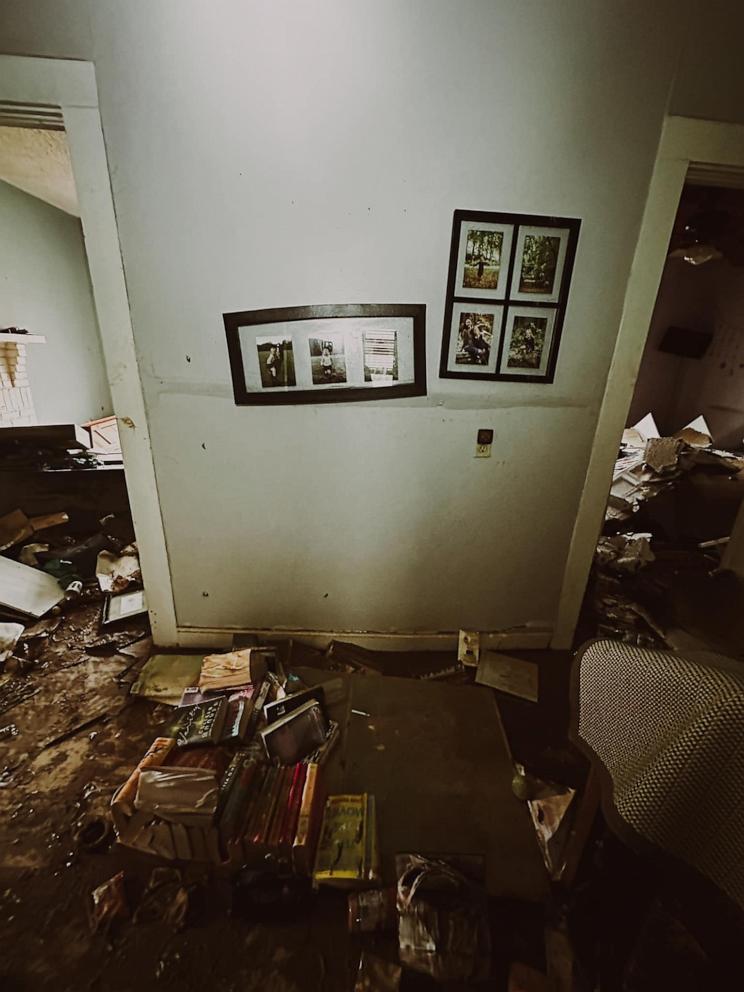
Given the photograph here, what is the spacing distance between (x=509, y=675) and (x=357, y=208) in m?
2.14

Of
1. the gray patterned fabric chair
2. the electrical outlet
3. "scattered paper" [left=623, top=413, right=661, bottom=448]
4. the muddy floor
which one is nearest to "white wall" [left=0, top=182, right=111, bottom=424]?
the muddy floor

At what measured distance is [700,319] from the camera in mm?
6246

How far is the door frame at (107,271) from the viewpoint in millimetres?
1451

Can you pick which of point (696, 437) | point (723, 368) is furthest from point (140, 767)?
point (723, 368)

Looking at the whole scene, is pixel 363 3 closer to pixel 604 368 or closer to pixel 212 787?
pixel 604 368

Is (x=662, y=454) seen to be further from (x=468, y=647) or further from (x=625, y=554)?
(x=468, y=647)

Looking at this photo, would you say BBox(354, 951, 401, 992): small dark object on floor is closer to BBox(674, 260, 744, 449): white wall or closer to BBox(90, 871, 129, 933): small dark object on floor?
BBox(90, 871, 129, 933): small dark object on floor

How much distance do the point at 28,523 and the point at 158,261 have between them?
2.29m

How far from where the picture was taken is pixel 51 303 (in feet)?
14.1

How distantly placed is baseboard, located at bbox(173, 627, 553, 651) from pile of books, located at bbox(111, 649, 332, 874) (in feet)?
1.58

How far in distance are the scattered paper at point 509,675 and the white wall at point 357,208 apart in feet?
1.76

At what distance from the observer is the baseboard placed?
7.47ft

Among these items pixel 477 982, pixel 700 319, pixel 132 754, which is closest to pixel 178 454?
pixel 132 754

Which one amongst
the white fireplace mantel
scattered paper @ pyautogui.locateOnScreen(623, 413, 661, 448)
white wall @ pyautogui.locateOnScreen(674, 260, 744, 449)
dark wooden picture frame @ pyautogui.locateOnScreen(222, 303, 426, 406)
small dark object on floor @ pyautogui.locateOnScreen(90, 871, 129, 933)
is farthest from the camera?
white wall @ pyautogui.locateOnScreen(674, 260, 744, 449)
